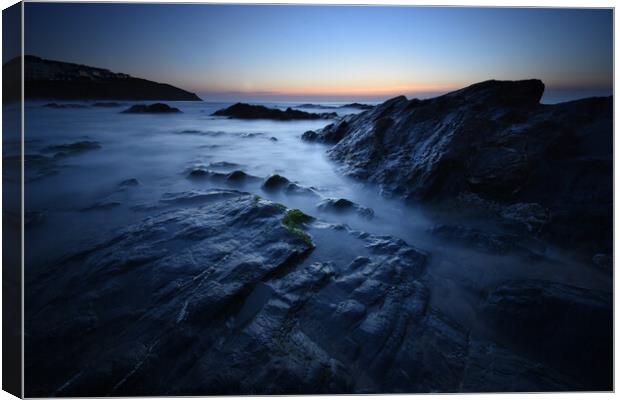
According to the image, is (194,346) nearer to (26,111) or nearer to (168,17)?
(26,111)

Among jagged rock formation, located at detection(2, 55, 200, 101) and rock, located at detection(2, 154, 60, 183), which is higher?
jagged rock formation, located at detection(2, 55, 200, 101)

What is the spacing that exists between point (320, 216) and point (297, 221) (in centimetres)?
36

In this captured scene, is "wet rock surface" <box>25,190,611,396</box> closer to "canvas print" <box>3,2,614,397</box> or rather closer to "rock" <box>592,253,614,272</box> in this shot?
"canvas print" <box>3,2,614,397</box>

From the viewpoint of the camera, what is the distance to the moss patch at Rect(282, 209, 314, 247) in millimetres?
3213

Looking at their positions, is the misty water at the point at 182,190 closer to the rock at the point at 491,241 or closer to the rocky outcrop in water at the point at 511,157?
the rock at the point at 491,241

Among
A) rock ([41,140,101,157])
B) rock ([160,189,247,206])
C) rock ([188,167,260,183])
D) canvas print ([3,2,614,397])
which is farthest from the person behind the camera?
rock ([188,167,260,183])

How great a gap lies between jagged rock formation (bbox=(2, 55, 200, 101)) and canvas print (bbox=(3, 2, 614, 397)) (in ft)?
0.08

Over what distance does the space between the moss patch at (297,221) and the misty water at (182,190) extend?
14 cm

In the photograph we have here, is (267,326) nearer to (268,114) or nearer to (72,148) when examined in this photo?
(72,148)

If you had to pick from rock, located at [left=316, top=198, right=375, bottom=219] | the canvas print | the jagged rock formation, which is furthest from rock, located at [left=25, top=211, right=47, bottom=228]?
rock, located at [left=316, top=198, right=375, bottom=219]

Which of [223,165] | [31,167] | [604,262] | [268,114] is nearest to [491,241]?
[604,262]

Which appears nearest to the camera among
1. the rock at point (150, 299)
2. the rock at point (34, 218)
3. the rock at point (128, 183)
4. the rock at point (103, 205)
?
the rock at point (150, 299)

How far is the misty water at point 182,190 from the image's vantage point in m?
2.89

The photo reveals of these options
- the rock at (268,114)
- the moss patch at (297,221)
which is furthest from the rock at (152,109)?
the rock at (268,114)
